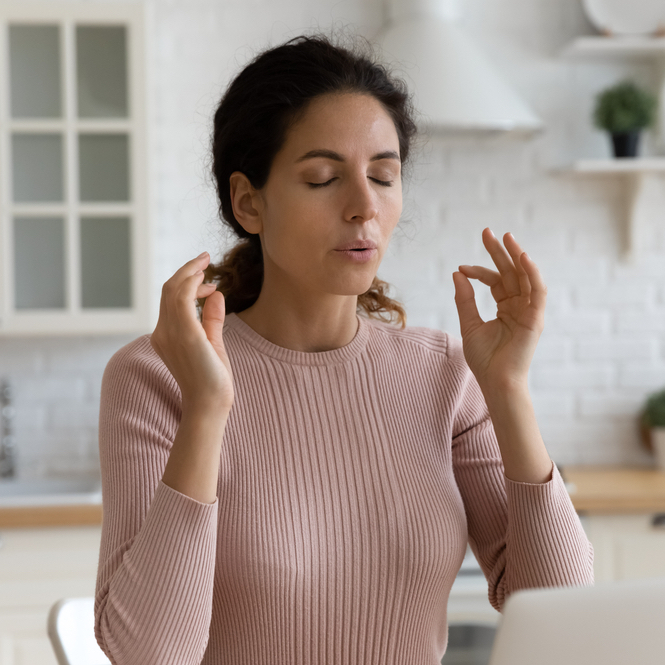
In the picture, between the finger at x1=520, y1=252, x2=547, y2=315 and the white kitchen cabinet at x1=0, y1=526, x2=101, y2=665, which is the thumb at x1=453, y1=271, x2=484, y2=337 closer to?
the finger at x1=520, y1=252, x2=547, y2=315

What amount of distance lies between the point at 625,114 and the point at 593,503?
122 centimetres

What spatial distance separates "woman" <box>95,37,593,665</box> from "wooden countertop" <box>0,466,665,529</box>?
3.65 ft

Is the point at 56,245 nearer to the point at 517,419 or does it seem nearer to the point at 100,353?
the point at 100,353

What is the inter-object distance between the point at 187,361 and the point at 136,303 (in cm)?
149

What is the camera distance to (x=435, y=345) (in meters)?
1.18

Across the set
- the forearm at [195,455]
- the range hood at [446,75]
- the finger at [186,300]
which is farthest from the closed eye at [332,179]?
the range hood at [446,75]

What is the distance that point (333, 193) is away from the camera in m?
0.98

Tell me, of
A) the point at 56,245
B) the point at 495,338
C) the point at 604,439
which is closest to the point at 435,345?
the point at 495,338

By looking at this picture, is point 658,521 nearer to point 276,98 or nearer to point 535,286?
point 535,286

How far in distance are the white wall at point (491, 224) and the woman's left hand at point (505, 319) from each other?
1485 millimetres

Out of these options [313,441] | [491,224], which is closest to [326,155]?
[313,441]

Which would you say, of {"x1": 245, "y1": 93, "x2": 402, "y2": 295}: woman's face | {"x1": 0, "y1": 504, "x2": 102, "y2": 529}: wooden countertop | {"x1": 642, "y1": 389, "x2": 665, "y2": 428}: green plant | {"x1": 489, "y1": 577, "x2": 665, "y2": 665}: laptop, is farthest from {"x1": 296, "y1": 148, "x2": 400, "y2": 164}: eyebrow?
{"x1": 642, "y1": 389, "x2": 665, "y2": 428}: green plant

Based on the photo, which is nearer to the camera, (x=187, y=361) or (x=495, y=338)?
(x=187, y=361)

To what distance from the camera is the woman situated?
2.77ft
